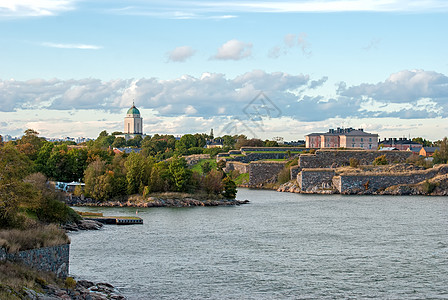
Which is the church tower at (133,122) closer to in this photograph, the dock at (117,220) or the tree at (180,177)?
the tree at (180,177)

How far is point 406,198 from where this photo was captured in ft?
177

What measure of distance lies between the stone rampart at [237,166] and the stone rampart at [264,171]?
3371mm

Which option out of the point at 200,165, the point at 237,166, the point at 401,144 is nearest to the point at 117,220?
the point at 237,166

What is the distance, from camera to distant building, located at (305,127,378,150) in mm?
88812

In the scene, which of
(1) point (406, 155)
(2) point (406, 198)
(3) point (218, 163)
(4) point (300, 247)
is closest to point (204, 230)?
(4) point (300, 247)

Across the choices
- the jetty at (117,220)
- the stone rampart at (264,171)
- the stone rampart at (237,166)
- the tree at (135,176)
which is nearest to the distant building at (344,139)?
the stone rampart at (237,166)

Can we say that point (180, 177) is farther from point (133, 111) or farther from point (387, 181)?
point (133, 111)

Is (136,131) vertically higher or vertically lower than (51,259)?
higher

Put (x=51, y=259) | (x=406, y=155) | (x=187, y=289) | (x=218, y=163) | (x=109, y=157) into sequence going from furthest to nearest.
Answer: (x=218, y=163) < (x=406, y=155) < (x=109, y=157) < (x=187, y=289) < (x=51, y=259)

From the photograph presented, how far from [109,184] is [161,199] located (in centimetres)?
459

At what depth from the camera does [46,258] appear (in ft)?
58.3

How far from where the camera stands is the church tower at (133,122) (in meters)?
151

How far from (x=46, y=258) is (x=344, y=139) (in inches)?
2936

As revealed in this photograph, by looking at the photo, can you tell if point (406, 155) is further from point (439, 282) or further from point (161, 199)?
point (439, 282)
